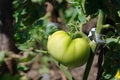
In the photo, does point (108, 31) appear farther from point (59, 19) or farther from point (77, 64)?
point (59, 19)

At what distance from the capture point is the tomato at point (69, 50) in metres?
1.14

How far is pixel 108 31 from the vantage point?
130 centimetres

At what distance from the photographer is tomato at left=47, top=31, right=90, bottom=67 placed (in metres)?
1.14

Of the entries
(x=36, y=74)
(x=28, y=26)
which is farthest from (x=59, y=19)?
(x=28, y=26)

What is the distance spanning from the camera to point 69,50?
116 centimetres

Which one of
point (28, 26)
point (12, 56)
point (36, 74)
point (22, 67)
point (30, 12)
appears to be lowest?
point (36, 74)

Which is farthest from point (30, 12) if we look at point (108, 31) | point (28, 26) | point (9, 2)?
point (9, 2)

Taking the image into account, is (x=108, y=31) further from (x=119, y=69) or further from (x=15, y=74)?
(x=15, y=74)

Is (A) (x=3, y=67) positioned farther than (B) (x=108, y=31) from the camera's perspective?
No

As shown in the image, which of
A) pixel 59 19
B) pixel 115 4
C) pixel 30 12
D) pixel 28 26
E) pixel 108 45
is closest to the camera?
pixel 115 4

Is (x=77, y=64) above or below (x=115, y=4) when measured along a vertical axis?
below

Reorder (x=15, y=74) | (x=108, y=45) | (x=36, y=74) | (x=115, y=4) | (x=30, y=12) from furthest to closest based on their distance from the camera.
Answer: (x=36, y=74), (x=30, y=12), (x=108, y=45), (x=115, y=4), (x=15, y=74)

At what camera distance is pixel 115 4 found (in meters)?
1.13

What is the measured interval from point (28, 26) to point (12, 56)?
2.70 feet
